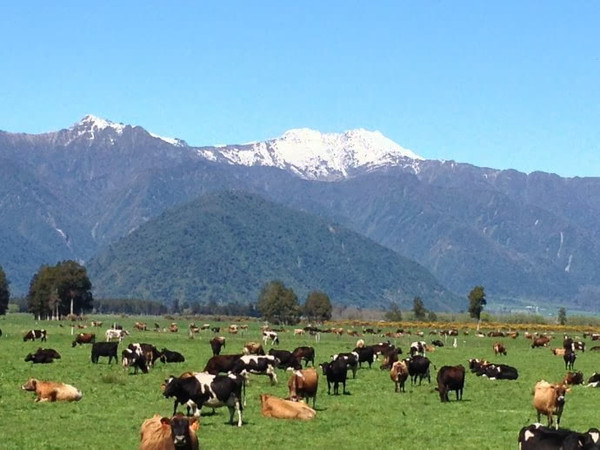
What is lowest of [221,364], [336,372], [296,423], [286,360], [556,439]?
[296,423]

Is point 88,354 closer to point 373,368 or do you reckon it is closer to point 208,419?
point 373,368

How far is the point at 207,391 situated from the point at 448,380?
11.8 meters

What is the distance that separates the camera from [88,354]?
59.7 m

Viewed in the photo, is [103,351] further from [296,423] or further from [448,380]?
[296,423]

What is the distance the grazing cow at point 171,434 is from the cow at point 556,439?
24.9 feet

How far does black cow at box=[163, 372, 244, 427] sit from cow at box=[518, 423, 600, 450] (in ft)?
31.9

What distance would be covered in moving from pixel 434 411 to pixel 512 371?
1815 centimetres

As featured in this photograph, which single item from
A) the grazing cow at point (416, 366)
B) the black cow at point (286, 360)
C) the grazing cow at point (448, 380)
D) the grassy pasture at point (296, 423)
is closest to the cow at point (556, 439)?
the grassy pasture at point (296, 423)

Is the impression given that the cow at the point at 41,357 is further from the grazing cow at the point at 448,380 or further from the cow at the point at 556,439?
the cow at the point at 556,439

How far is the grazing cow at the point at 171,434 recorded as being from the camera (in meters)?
19.9

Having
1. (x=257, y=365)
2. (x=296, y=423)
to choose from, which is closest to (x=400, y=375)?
(x=257, y=365)

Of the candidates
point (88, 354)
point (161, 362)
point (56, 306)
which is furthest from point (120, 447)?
point (56, 306)

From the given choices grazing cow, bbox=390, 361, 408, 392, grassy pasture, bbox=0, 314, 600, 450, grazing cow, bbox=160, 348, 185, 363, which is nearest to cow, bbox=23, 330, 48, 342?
grazing cow, bbox=160, 348, 185, 363

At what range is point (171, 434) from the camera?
2027cm
